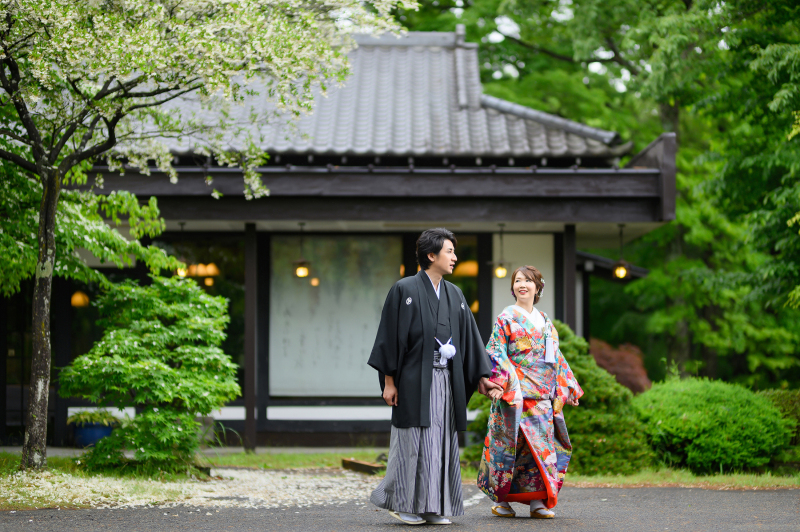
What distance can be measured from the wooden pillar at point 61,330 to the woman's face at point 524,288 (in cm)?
721

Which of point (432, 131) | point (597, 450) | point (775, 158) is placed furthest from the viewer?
point (432, 131)

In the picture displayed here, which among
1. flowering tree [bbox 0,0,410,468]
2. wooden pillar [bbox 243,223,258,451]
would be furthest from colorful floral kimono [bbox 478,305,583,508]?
wooden pillar [bbox 243,223,258,451]

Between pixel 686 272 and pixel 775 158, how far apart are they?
13.6ft

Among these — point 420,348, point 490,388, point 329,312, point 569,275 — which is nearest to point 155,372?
point 420,348

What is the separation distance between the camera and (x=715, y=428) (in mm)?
7578

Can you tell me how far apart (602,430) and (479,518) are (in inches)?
108

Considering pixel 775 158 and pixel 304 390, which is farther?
pixel 304 390

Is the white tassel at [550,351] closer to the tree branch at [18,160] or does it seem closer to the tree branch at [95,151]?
the tree branch at [95,151]

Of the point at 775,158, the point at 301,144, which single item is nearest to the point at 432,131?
the point at 301,144

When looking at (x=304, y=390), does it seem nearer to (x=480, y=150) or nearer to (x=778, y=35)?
(x=480, y=150)

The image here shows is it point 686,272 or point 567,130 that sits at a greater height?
point 567,130

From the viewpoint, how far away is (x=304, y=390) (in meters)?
10.5

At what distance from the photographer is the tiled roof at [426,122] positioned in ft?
33.8

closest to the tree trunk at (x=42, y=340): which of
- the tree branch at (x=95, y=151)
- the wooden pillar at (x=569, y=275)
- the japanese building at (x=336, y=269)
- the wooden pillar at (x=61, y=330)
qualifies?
the tree branch at (x=95, y=151)
